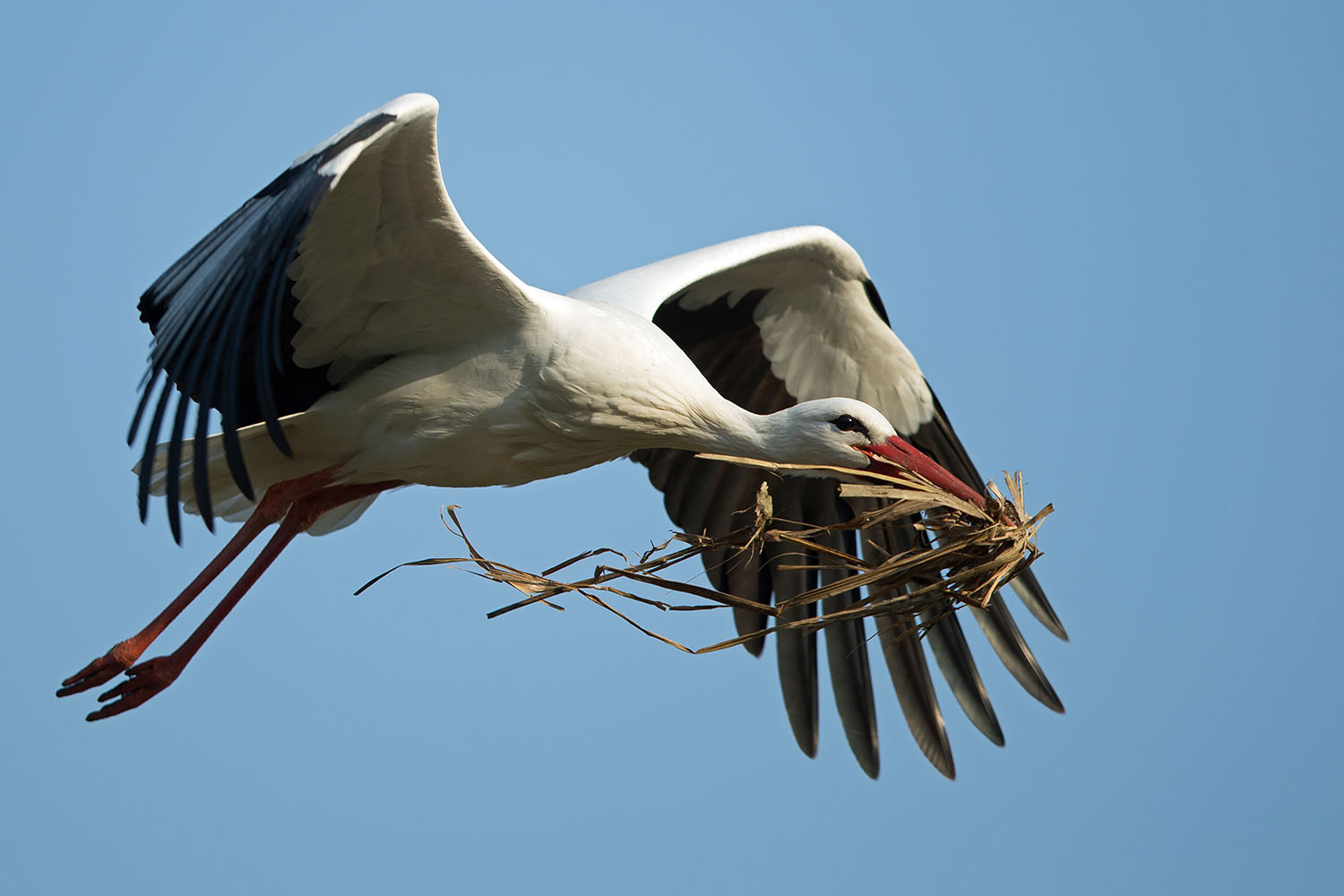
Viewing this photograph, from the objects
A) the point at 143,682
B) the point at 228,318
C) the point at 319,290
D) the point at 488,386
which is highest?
the point at 319,290

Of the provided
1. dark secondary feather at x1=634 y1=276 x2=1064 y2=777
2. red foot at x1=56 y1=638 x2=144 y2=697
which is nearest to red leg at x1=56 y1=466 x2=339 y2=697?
red foot at x1=56 y1=638 x2=144 y2=697

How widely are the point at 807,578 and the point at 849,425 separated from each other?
1.72 m

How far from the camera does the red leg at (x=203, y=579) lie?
5.60 metres

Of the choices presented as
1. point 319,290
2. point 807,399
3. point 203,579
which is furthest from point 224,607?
point 807,399

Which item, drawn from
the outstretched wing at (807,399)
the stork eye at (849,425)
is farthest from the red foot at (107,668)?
the stork eye at (849,425)

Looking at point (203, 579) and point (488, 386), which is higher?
point (488, 386)

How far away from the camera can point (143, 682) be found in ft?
18.9

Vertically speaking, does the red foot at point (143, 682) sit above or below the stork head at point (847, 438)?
below

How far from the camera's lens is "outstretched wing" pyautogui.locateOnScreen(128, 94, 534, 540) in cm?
461

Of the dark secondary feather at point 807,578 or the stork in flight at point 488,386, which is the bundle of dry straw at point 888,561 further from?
the dark secondary feather at point 807,578

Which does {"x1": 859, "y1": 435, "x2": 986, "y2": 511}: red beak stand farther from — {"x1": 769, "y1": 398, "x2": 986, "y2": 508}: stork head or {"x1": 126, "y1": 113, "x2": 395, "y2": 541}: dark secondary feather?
{"x1": 126, "y1": 113, "x2": 395, "y2": 541}: dark secondary feather

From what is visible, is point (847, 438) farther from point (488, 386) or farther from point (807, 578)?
point (807, 578)

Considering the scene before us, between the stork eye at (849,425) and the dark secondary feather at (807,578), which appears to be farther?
the dark secondary feather at (807,578)

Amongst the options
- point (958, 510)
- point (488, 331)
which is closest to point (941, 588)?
point (958, 510)
